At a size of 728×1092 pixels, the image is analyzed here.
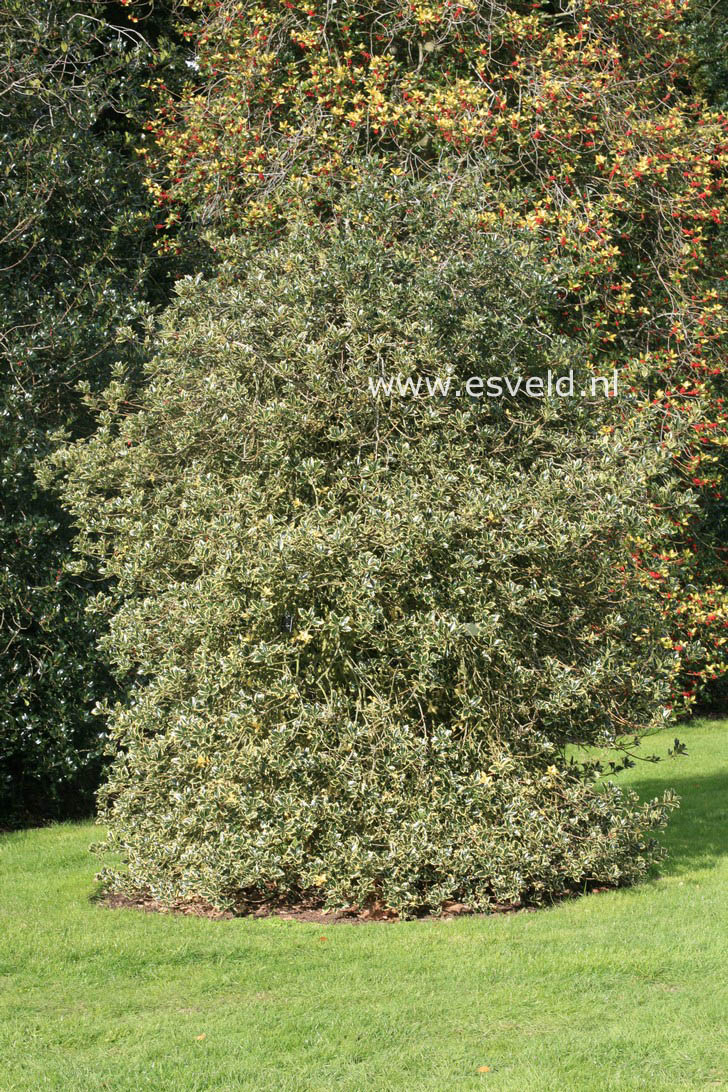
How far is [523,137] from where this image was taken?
10227 mm

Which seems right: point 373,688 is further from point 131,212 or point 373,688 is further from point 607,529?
point 131,212

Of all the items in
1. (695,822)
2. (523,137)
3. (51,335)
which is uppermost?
(523,137)

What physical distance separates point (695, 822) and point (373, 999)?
187 inches

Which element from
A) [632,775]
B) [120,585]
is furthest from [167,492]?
[632,775]

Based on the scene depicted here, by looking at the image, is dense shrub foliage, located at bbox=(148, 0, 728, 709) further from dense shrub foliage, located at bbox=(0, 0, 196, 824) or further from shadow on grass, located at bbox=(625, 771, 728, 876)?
shadow on grass, located at bbox=(625, 771, 728, 876)

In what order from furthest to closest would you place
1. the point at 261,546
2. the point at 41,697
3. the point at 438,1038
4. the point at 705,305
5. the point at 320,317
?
the point at 705,305, the point at 41,697, the point at 320,317, the point at 261,546, the point at 438,1038

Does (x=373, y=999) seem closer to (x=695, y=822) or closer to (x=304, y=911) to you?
(x=304, y=911)

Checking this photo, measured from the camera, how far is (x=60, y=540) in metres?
10.2

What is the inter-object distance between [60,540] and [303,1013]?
599 cm

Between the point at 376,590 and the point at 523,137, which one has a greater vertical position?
the point at 523,137

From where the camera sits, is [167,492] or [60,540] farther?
[60,540]

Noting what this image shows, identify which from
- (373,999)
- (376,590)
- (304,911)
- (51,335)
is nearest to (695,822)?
(304,911)

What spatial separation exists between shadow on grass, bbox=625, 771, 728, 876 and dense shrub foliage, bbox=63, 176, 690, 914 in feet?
2.75

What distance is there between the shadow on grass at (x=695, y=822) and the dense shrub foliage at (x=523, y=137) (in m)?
1.30
